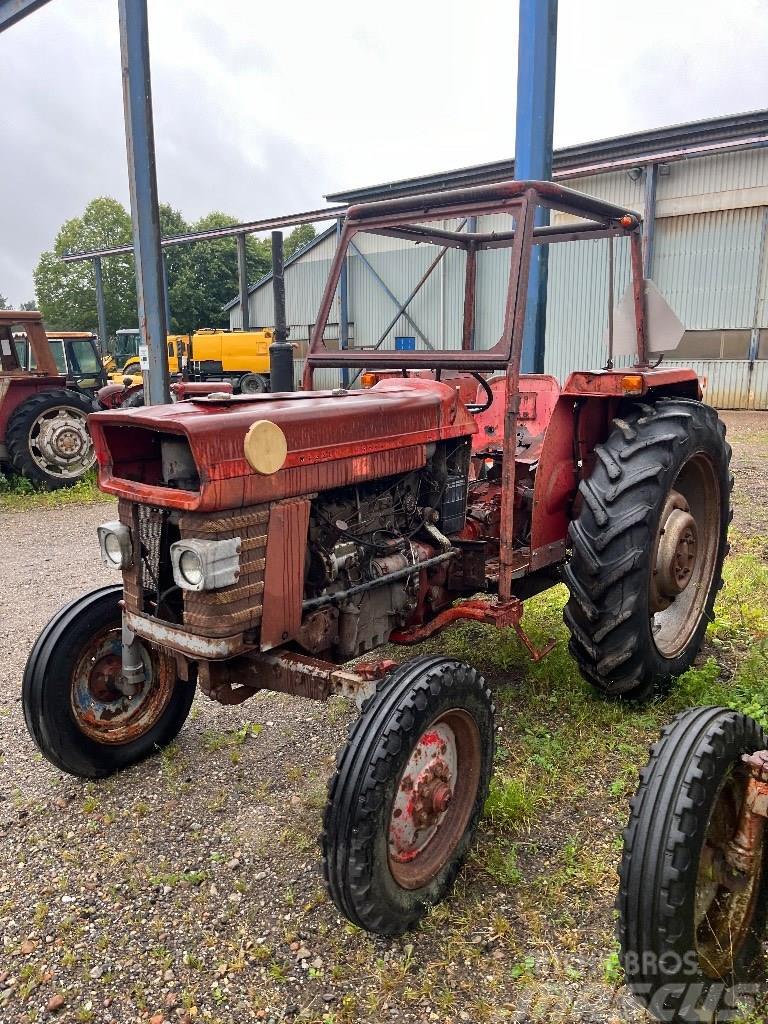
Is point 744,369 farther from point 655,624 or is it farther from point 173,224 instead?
point 173,224

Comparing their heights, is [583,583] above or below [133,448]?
below

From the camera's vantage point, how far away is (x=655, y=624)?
3.77 m

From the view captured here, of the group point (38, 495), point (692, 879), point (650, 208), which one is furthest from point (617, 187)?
point (692, 879)

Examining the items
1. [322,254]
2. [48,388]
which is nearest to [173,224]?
[322,254]

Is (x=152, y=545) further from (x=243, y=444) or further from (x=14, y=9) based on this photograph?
(x=14, y=9)

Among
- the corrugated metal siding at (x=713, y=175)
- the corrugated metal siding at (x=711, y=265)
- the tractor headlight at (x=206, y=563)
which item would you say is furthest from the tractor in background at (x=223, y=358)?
the tractor headlight at (x=206, y=563)

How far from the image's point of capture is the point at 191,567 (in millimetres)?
2236

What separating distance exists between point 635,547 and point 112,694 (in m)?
2.17

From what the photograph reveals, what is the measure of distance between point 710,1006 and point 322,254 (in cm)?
2199

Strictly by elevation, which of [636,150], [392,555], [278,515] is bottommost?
[392,555]

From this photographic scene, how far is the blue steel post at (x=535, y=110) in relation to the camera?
6.21m

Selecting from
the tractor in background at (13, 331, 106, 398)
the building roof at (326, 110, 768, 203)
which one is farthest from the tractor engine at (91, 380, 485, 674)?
the building roof at (326, 110, 768, 203)

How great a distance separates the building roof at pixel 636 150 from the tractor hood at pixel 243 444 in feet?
40.2

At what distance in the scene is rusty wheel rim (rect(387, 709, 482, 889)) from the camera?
7.32ft
